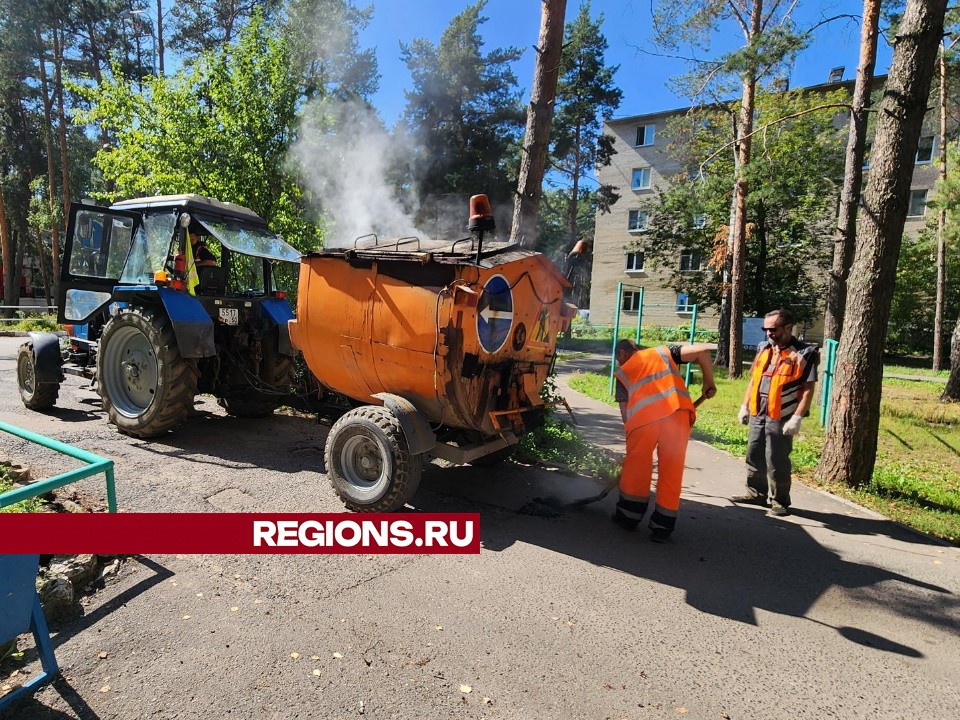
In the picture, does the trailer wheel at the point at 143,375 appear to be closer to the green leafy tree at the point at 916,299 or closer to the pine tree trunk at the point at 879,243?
the pine tree trunk at the point at 879,243

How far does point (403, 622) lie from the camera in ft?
9.51

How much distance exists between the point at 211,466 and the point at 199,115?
7918 millimetres

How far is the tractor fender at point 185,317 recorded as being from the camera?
218 inches

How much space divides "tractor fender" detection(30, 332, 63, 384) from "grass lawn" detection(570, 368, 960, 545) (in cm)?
836

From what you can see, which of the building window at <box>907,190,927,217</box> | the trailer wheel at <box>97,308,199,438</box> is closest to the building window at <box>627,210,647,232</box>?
the building window at <box>907,190,927,217</box>

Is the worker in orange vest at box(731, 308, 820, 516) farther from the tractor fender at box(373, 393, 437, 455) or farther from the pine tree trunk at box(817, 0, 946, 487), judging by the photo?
the tractor fender at box(373, 393, 437, 455)

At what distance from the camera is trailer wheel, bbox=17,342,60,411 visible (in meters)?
6.64

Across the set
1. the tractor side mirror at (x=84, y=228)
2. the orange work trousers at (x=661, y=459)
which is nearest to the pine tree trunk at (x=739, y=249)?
the orange work trousers at (x=661, y=459)

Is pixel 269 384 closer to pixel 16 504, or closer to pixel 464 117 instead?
pixel 16 504

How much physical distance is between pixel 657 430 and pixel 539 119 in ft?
13.4

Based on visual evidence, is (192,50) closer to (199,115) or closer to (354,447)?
(199,115)

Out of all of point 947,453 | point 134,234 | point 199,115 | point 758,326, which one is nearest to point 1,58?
point 199,115

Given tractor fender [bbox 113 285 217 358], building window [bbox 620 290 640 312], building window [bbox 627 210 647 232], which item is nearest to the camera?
tractor fender [bbox 113 285 217 358]

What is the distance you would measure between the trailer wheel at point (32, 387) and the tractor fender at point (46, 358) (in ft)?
0.28
